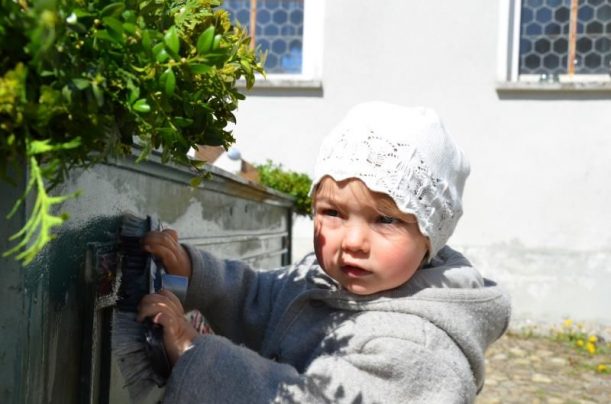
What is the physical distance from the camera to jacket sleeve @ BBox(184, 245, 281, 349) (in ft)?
6.22

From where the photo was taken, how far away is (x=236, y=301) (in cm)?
198

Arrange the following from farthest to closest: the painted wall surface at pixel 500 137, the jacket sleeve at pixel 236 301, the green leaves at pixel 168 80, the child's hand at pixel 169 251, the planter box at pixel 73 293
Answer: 1. the painted wall surface at pixel 500 137
2. the jacket sleeve at pixel 236 301
3. the child's hand at pixel 169 251
4. the planter box at pixel 73 293
5. the green leaves at pixel 168 80

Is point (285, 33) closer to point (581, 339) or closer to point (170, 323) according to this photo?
point (581, 339)

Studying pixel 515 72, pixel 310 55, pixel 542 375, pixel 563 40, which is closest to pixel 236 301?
pixel 542 375

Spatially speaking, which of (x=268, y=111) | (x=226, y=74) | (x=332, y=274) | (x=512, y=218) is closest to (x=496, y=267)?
(x=512, y=218)

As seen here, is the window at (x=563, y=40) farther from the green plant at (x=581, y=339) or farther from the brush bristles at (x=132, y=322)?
the brush bristles at (x=132, y=322)

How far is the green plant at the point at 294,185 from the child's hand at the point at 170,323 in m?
4.79

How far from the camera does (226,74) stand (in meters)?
1.10

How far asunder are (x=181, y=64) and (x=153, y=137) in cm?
18

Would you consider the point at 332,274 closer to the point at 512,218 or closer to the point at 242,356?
the point at 242,356

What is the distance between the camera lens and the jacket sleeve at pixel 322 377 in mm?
1408

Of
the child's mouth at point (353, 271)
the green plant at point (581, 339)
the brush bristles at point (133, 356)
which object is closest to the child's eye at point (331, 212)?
the child's mouth at point (353, 271)

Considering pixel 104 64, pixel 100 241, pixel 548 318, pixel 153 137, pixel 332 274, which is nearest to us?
pixel 104 64

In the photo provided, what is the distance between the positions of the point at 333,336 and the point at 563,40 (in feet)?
26.0
